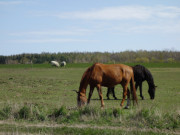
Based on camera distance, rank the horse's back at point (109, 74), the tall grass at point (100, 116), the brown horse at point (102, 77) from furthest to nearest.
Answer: the horse's back at point (109, 74), the brown horse at point (102, 77), the tall grass at point (100, 116)

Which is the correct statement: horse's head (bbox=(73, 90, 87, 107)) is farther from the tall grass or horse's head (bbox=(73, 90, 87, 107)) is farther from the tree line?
the tree line

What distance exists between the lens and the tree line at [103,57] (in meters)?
67.6

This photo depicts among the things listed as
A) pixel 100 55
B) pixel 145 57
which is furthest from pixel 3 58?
pixel 145 57

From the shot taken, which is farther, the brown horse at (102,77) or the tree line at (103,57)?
the tree line at (103,57)

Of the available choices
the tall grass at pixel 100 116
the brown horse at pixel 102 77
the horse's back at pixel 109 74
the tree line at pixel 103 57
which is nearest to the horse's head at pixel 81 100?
the brown horse at pixel 102 77

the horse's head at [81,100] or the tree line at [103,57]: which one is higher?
the tree line at [103,57]

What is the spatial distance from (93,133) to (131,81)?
510cm

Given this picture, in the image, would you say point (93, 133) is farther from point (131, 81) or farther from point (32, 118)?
point (131, 81)

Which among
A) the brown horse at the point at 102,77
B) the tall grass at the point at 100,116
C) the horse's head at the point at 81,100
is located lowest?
the tall grass at the point at 100,116

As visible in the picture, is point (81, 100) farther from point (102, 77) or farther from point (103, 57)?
point (103, 57)

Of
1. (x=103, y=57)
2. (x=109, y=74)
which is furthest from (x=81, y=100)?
(x=103, y=57)

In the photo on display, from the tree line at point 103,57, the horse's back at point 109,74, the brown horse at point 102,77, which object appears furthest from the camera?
the tree line at point 103,57

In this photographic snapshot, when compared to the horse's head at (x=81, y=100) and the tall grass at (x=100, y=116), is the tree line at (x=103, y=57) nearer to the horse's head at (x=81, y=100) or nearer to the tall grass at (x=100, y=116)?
the horse's head at (x=81, y=100)

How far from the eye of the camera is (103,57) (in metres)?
71.4
